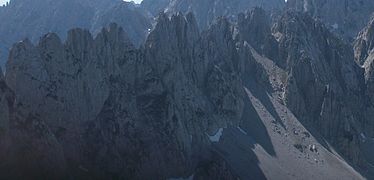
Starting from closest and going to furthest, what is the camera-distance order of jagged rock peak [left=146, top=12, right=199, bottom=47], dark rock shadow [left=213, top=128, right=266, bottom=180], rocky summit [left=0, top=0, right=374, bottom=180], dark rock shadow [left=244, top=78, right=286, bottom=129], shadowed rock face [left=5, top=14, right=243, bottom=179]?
rocky summit [left=0, top=0, right=374, bottom=180] → shadowed rock face [left=5, top=14, right=243, bottom=179] → dark rock shadow [left=213, top=128, right=266, bottom=180] → jagged rock peak [left=146, top=12, right=199, bottom=47] → dark rock shadow [left=244, top=78, right=286, bottom=129]

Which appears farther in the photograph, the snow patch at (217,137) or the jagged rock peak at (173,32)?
the jagged rock peak at (173,32)

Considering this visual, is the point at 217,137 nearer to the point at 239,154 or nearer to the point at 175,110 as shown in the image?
the point at 239,154

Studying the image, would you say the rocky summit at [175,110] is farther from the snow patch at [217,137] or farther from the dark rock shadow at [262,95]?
the snow patch at [217,137]

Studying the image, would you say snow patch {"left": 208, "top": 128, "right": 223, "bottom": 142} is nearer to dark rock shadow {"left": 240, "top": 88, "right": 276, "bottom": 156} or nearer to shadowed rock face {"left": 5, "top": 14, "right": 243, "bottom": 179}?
shadowed rock face {"left": 5, "top": 14, "right": 243, "bottom": 179}

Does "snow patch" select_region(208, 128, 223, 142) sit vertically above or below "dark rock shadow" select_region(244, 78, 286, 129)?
below

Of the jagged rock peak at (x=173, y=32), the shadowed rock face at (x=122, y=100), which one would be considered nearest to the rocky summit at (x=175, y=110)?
the shadowed rock face at (x=122, y=100)

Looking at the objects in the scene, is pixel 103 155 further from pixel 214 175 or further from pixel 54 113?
pixel 214 175

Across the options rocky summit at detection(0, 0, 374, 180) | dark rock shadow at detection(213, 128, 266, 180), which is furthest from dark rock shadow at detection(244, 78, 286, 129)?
dark rock shadow at detection(213, 128, 266, 180)

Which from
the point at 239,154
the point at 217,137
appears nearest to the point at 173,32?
the point at 217,137
